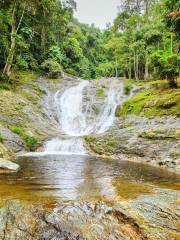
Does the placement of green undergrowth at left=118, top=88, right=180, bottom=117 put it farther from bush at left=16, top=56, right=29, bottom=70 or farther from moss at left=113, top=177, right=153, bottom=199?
bush at left=16, top=56, right=29, bottom=70

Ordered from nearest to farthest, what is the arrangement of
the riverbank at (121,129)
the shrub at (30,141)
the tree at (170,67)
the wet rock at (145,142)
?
the wet rock at (145,142) < the riverbank at (121,129) < the shrub at (30,141) < the tree at (170,67)

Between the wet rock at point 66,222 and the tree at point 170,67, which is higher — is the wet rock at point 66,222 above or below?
below

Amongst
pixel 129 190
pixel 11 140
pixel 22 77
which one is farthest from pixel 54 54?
pixel 129 190

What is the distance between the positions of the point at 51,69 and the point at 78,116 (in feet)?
37.9

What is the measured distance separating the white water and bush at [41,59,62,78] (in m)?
4.65

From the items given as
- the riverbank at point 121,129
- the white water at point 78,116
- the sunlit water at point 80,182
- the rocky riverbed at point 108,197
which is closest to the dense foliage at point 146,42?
the riverbank at point 121,129

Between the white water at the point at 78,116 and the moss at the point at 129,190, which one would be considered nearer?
the moss at the point at 129,190

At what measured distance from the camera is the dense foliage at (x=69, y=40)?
22578 mm

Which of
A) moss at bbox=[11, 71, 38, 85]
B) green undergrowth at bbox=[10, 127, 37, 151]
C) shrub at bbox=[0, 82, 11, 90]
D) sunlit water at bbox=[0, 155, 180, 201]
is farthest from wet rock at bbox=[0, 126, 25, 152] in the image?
moss at bbox=[11, 71, 38, 85]

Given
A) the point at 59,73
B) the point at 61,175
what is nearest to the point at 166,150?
the point at 61,175

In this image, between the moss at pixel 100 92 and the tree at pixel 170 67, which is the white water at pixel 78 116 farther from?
the tree at pixel 170 67

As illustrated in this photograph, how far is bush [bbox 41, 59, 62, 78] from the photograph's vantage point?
30.3m

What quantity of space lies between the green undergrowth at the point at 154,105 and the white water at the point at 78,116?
5.10 feet

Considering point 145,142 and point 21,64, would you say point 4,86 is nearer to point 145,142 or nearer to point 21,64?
point 21,64
